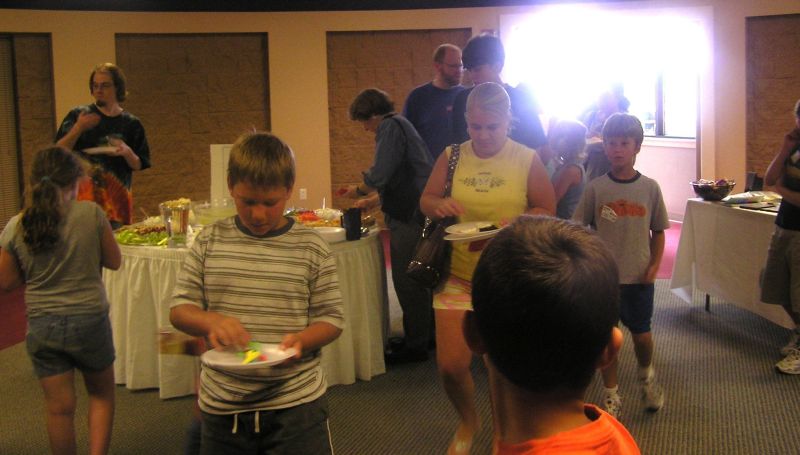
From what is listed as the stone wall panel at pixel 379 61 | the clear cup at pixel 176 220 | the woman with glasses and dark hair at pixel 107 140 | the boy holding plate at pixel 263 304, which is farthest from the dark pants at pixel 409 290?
the stone wall panel at pixel 379 61

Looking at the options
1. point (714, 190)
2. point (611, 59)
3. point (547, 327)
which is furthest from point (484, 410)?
point (611, 59)

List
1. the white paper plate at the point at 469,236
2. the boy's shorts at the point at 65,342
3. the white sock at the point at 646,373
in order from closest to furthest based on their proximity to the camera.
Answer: the white paper plate at the point at 469,236 → the boy's shorts at the point at 65,342 → the white sock at the point at 646,373

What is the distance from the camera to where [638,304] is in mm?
3309

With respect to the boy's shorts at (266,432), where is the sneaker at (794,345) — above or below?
below

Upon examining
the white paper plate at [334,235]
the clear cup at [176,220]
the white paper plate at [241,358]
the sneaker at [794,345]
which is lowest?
the sneaker at [794,345]

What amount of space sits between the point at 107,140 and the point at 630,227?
9.11ft

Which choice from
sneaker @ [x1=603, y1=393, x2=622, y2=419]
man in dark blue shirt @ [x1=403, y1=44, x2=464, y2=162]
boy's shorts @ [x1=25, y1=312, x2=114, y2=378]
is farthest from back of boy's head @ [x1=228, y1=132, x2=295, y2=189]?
man in dark blue shirt @ [x1=403, y1=44, x2=464, y2=162]

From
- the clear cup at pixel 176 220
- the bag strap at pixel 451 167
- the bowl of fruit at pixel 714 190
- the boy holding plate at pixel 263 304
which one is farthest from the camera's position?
the bowl of fruit at pixel 714 190

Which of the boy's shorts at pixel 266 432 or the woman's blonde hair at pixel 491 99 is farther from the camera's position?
the woman's blonde hair at pixel 491 99

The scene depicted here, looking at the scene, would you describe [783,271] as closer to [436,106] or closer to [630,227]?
[630,227]

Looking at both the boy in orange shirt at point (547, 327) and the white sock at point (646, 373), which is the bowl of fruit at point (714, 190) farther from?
the boy in orange shirt at point (547, 327)

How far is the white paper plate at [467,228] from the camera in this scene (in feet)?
8.23

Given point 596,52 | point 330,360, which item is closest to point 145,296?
point 330,360

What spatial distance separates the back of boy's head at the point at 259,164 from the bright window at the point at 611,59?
6.55 meters
